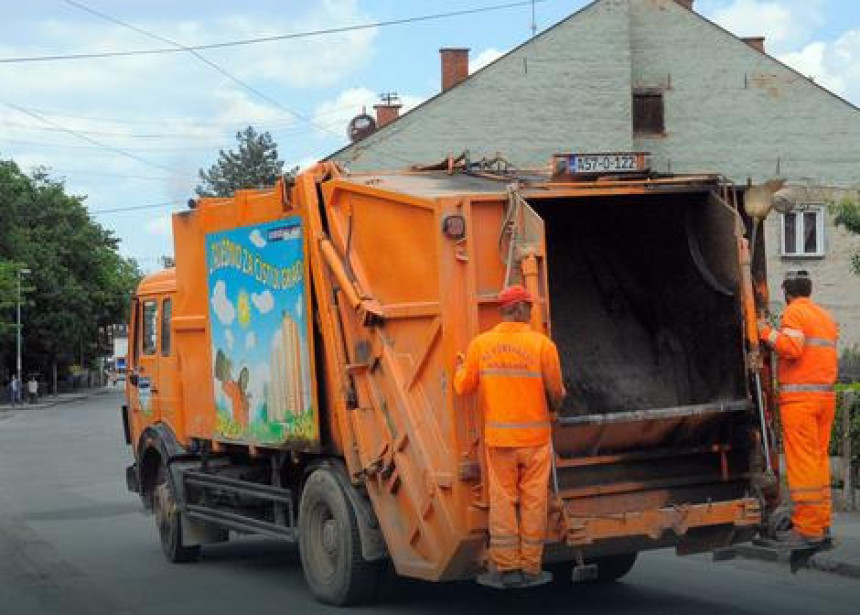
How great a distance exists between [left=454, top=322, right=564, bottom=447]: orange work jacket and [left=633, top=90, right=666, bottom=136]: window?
32.4 m

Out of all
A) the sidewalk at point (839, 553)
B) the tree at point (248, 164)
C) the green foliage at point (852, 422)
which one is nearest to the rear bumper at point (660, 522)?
the sidewalk at point (839, 553)

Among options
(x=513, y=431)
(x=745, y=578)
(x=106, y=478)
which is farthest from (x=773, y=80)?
(x=513, y=431)

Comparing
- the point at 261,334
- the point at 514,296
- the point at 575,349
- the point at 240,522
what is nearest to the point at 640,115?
the point at 240,522

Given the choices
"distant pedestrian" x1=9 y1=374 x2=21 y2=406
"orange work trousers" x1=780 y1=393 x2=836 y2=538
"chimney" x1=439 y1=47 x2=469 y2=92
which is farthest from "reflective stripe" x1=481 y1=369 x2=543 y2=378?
"distant pedestrian" x1=9 y1=374 x2=21 y2=406

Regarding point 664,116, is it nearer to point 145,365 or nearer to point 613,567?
point 145,365

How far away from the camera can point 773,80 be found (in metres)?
38.6

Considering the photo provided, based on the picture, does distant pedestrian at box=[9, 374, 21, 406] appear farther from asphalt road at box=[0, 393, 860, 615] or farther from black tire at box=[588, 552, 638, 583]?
black tire at box=[588, 552, 638, 583]

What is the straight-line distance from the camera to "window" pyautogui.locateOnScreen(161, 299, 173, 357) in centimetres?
1166

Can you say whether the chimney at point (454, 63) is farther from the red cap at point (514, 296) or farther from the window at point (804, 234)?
the red cap at point (514, 296)

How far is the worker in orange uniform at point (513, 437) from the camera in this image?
7223 millimetres

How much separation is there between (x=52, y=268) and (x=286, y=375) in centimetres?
6184

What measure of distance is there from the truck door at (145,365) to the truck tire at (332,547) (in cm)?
328

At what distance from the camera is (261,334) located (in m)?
9.63

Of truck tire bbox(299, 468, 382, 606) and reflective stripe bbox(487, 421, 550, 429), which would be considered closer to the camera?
reflective stripe bbox(487, 421, 550, 429)
